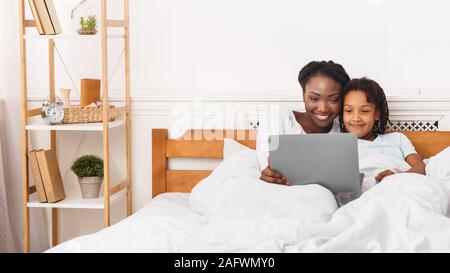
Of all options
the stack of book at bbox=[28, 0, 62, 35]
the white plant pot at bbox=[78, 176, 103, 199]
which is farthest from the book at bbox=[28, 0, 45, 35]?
the white plant pot at bbox=[78, 176, 103, 199]

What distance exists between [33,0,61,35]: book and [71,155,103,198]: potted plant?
1.64 feet

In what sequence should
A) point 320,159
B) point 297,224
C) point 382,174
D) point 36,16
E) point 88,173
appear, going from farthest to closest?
point 88,173 → point 36,16 → point 382,174 → point 320,159 → point 297,224

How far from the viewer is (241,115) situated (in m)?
2.74

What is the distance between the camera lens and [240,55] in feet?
8.95

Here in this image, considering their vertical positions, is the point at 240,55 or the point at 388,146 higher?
the point at 240,55

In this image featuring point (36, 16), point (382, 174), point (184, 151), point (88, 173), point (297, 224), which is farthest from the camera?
point (184, 151)

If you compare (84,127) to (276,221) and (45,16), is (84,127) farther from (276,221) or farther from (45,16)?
(276,221)

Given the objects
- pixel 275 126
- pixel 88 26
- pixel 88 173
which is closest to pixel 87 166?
pixel 88 173

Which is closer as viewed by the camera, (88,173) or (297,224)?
(297,224)

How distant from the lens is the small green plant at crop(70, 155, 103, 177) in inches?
103

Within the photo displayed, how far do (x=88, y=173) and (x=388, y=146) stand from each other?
1148mm

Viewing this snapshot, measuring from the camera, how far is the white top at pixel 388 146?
8.23ft

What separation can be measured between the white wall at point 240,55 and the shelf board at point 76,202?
0.17 metres
